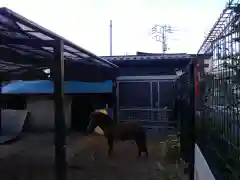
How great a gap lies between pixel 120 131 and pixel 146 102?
4808 mm

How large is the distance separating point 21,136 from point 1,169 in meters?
5.23

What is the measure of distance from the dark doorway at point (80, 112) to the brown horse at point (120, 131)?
14.6 feet

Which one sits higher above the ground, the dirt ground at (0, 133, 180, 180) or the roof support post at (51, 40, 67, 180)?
the roof support post at (51, 40, 67, 180)

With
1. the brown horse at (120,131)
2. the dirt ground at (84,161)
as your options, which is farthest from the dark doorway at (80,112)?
the brown horse at (120,131)

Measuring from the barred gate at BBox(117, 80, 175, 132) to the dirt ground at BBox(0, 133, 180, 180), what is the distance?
156cm

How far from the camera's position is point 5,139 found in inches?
448

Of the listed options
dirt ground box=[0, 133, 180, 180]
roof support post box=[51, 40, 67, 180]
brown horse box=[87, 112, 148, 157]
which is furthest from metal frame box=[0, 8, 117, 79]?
dirt ground box=[0, 133, 180, 180]

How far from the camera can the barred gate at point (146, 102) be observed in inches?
510

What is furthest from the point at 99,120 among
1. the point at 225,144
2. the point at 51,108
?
the point at 225,144

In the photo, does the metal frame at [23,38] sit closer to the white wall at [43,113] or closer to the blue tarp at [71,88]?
the blue tarp at [71,88]

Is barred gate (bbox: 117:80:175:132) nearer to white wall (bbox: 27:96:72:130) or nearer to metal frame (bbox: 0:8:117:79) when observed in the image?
white wall (bbox: 27:96:72:130)

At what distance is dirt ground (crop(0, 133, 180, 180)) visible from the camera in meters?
6.75

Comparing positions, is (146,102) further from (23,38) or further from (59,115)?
(23,38)

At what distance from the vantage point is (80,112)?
45.9ft
